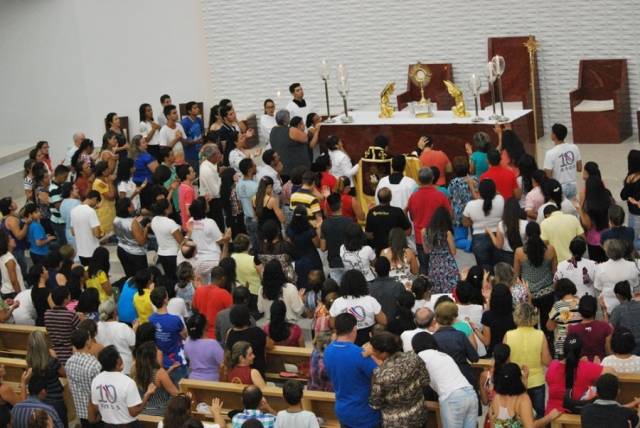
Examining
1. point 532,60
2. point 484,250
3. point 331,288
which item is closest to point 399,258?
point 331,288

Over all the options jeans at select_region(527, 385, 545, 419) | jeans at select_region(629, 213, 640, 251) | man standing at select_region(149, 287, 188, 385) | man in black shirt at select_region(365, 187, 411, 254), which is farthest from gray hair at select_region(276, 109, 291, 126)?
jeans at select_region(527, 385, 545, 419)

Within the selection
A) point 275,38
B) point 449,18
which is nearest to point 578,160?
point 449,18

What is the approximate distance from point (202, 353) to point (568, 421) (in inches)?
115

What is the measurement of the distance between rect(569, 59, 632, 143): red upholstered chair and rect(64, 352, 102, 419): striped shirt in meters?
9.38

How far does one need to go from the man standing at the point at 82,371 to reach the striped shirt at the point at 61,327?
99cm

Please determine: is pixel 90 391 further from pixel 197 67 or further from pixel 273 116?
pixel 197 67

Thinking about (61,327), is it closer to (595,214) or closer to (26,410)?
(26,410)

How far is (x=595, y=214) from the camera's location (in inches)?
439

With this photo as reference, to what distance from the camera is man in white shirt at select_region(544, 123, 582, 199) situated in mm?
12484

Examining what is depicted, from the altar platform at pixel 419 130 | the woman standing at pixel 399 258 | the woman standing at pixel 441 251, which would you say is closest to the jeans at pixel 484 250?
the woman standing at pixel 441 251

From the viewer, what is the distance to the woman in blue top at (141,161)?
47.2 feet

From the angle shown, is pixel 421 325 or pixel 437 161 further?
pixel 437 161

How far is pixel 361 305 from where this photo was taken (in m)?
9.34

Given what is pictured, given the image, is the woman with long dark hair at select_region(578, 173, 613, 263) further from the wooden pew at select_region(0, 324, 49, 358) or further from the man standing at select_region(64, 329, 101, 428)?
the wooden pew at select_region(0, 324, 49, 358)
